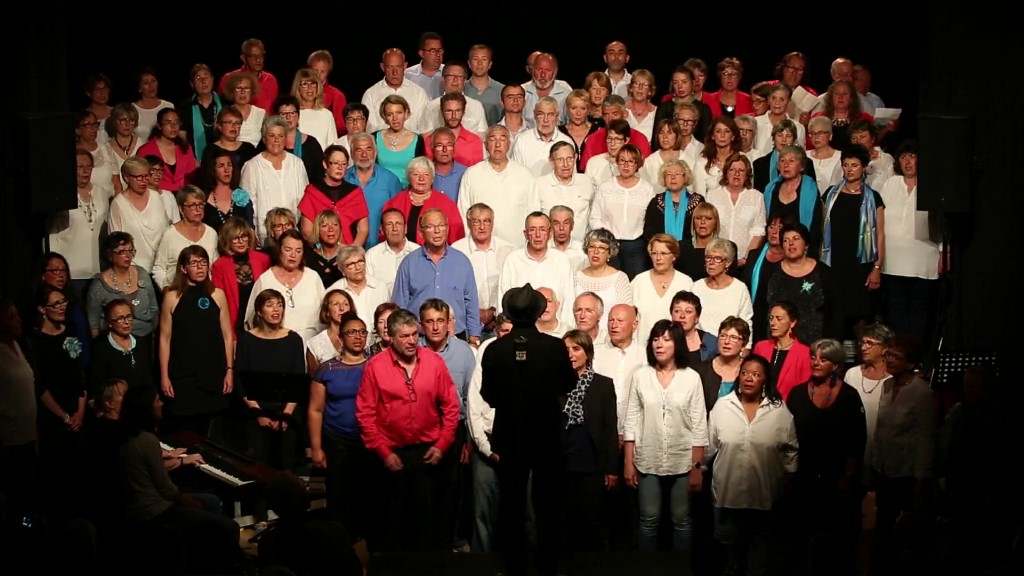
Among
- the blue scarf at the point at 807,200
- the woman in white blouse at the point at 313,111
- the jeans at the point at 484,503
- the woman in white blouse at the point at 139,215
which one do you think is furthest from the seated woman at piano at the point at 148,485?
the blue scarf at the point at 807,200

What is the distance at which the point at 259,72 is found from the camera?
11.1 metres

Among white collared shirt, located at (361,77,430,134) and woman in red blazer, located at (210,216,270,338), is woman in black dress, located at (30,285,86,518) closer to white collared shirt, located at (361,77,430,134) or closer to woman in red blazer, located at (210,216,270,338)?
woman in red blazer, located at (210,216,270,338)

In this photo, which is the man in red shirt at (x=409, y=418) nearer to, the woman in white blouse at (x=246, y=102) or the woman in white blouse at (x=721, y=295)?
the woman in white blouse at (x=721, y=295)

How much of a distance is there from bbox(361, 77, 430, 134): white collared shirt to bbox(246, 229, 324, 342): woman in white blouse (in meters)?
2.29

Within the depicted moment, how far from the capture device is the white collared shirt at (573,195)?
9.73m

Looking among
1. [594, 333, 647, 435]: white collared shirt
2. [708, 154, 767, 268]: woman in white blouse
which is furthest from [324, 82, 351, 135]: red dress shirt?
[594, 333, 647, 435]: white collared shirt

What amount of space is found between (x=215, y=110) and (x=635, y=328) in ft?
12.8

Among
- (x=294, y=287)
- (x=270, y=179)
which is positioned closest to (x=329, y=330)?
(x=294, y=287)

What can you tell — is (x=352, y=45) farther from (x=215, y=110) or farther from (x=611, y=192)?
(x=611, y=192)

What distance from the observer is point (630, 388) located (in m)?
7.79

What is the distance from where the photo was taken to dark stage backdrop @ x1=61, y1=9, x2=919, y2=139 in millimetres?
12297

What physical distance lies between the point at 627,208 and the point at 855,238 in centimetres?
146

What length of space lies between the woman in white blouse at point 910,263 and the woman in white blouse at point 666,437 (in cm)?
238

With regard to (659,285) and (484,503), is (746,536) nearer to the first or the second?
(484,503)
